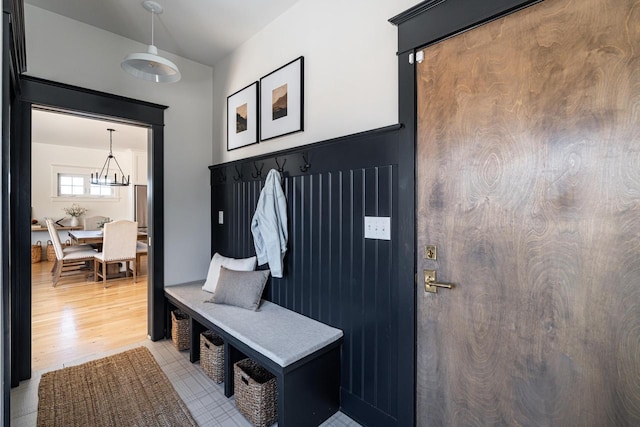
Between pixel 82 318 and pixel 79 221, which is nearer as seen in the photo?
pixel 82 318

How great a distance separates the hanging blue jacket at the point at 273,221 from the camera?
2135mm

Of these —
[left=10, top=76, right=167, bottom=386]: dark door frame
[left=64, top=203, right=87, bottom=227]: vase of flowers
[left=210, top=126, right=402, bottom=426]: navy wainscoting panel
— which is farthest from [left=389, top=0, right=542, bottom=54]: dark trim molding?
[left=64, top=203, right=87, bottom=227]: vase of flowers

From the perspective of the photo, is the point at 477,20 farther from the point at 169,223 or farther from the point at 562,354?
the point at 169,223

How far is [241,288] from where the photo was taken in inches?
87.3

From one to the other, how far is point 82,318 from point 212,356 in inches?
84.3

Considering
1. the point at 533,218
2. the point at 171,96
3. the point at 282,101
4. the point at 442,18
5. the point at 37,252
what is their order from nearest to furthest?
the point at 533,218 < the point at 442,18 < the point at 282,101 < the point at 171,96 < the point at 37,252

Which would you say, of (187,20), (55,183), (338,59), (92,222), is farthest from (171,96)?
(55,183)

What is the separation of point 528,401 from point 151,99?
3.41m

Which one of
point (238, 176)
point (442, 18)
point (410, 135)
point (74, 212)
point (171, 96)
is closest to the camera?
point (442, 18)

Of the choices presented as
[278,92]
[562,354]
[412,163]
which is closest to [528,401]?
[562,354]

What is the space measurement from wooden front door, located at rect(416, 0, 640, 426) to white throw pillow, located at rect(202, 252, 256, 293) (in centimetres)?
144

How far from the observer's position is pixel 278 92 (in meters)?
2.32

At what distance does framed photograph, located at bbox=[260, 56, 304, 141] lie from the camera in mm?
2123

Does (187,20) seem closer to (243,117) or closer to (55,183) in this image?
(243,117)
